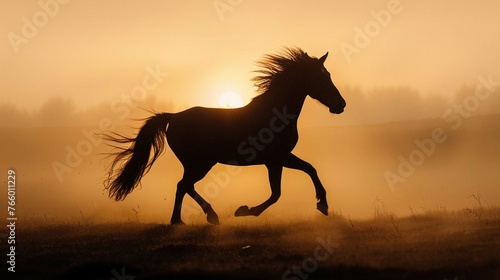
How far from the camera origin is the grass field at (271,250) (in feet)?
29.2

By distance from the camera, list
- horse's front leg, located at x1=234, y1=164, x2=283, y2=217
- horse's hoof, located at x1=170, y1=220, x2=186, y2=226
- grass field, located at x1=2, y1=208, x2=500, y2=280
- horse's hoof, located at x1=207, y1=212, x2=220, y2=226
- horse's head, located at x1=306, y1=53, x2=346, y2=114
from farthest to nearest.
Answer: horse's head, located at x1=306, y1=53, x2=346, y2=114 < horse's hoof, located at x1=207, y1=212, x2=220, y2=226 < horse's front leg, located at x1=234, y1=164, x2=283, y2=217 < horse's hoof, located at x1=170, y1=220, x2=186, y2=226 < grass field, located at x1=2, y1=208, x2=500, y2=280

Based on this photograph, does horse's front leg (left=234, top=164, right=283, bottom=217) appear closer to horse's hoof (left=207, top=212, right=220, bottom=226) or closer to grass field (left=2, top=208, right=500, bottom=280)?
grass field (left=2, top=208, right=500, bottom=280)

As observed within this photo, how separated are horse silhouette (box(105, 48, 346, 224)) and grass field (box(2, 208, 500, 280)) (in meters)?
0.83

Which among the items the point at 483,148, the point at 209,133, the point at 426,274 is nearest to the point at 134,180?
the point at 209,133

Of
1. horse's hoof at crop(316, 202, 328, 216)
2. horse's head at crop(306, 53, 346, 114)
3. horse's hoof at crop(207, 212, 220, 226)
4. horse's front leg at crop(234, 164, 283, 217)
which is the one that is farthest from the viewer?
horse's head at crop(306, 53, 346, 114)

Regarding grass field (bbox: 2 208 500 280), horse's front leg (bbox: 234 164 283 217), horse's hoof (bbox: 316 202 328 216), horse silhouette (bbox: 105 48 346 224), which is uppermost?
horse silhouette (bbox: 105 48 346 224)

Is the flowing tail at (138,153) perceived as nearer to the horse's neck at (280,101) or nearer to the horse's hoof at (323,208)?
the horse's neck at (280,101)

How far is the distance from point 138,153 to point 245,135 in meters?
2.20

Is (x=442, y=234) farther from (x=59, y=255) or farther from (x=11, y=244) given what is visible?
(x=11, y=244)

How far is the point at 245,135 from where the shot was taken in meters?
13.4

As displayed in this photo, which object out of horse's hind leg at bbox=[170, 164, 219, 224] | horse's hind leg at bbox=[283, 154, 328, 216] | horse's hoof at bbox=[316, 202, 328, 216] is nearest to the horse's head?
horse's hind leg at bbox=[283, 154, 328, 216]

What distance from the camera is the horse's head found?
44.7 ft

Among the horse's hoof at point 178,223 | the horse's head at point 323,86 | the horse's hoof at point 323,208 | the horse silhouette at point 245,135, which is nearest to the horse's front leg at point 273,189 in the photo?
the horse silhouette at point 245,135

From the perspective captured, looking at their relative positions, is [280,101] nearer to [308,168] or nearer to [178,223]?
[308,168]
